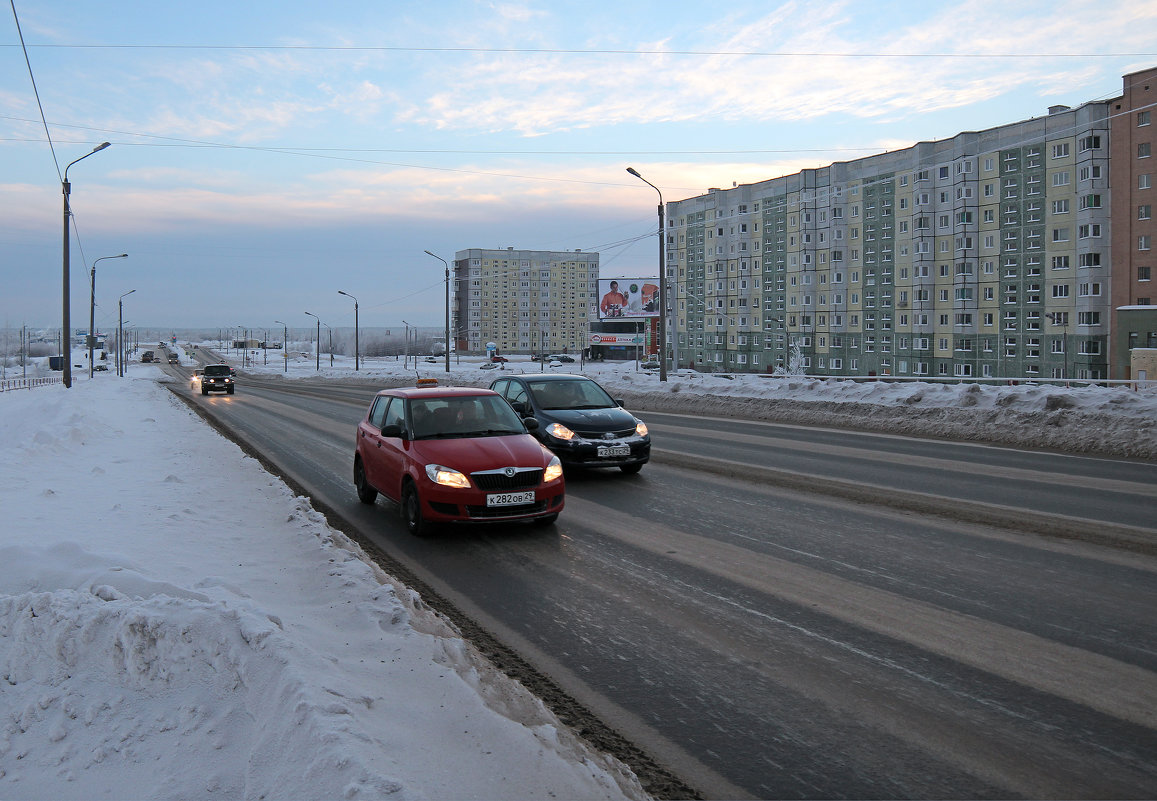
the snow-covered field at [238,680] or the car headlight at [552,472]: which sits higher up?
the car headlight at [552,472]

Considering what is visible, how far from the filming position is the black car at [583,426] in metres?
11.9

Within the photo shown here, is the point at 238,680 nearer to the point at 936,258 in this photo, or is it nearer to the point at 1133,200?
the point at 1133,200

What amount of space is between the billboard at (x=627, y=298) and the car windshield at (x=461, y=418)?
99.6 meters

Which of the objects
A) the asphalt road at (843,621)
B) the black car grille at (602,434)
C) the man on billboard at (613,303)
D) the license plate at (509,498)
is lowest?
the asphalt road at (843,621)

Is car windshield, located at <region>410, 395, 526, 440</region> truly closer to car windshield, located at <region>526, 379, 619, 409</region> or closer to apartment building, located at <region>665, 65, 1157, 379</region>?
car windshield, located at <region>526, 379, 619, 409</region>

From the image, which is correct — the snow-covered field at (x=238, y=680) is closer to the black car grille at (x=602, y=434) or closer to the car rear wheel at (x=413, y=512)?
the car rear wheel at (x=413, y=512)

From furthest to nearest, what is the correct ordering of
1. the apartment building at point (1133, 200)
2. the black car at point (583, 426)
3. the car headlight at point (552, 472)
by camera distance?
the apartment building at point (1133, 200), the black car at point (583, 426), the car headlight at point (552, 472)

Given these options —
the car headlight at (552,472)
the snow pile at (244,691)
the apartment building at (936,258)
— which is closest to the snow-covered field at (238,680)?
the snow pile at (244,691)

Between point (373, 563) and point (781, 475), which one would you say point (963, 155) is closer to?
point (781, 475)

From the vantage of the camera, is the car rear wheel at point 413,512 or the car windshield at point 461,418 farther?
the car windshield at point 461,418

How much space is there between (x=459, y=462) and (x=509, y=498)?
2.06ft

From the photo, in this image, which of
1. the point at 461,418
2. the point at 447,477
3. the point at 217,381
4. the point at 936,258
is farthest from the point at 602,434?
the point at 936,258

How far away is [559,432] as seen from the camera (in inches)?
476

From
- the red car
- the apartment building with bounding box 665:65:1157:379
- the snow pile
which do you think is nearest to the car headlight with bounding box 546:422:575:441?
the red car
